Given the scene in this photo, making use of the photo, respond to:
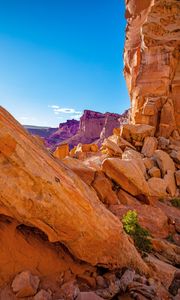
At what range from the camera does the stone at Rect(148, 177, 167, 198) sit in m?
20.3

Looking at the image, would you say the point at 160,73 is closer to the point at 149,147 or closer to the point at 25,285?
the point at 149,147

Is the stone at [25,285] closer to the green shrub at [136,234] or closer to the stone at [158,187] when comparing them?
the green shrub at [136,234]

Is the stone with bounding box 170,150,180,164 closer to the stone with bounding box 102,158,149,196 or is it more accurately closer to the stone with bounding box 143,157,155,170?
the stone with bounding box 143,157,155,170

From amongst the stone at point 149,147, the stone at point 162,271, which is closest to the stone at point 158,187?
the stone at point 149,147

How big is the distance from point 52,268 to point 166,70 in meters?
31.1

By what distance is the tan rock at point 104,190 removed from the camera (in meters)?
15.9

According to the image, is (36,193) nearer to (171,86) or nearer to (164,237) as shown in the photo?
(164,237)

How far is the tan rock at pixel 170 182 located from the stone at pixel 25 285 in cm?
1759

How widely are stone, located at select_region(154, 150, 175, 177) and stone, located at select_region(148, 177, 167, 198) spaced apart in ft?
6.46

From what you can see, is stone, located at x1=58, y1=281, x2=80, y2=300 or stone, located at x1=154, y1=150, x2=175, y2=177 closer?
stone, located at x1=58, y1=281, x2=80, y2=300

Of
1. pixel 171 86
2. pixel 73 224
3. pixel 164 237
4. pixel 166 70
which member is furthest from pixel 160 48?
pixel 73 224

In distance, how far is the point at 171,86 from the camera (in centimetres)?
3222

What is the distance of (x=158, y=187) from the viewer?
20562 millimetres

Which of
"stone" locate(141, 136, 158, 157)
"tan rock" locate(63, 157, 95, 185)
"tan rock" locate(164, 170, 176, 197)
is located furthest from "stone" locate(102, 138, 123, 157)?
"tan rock" locate(63, 157, 95, 185)
